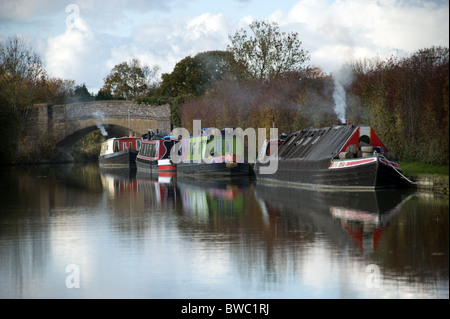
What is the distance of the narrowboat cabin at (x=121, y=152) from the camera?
39.5 metres

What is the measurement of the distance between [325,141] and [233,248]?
33.5ft

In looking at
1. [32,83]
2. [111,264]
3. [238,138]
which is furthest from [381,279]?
[32,83]

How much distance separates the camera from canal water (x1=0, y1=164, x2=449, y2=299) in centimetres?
737

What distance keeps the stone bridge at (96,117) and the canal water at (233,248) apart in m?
34.2

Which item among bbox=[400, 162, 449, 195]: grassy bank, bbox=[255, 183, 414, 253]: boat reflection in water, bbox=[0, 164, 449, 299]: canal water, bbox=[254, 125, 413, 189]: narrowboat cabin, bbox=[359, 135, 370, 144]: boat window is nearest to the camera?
bbox=[0, 164, 449, 299]: canal water

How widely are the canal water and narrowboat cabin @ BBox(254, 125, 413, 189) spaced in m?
0.56

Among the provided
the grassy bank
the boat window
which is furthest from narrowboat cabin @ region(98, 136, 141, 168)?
the grassy bank

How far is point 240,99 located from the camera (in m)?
34.4

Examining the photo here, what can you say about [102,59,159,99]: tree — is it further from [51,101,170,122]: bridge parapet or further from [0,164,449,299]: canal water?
[0,164,449,299]: canal water

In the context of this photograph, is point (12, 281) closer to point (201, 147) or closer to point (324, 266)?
point (324, 266)

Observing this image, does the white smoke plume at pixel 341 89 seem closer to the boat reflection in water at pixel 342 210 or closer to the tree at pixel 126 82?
the boat reflection in water at pixel 342 210

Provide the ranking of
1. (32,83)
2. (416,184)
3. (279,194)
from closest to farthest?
(416,184) → (279,194) → (32,83)

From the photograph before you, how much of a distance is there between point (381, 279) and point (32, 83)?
45965 mm

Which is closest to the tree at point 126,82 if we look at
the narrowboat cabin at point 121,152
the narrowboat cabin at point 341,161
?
the narrowboat cabin at point 121,152
